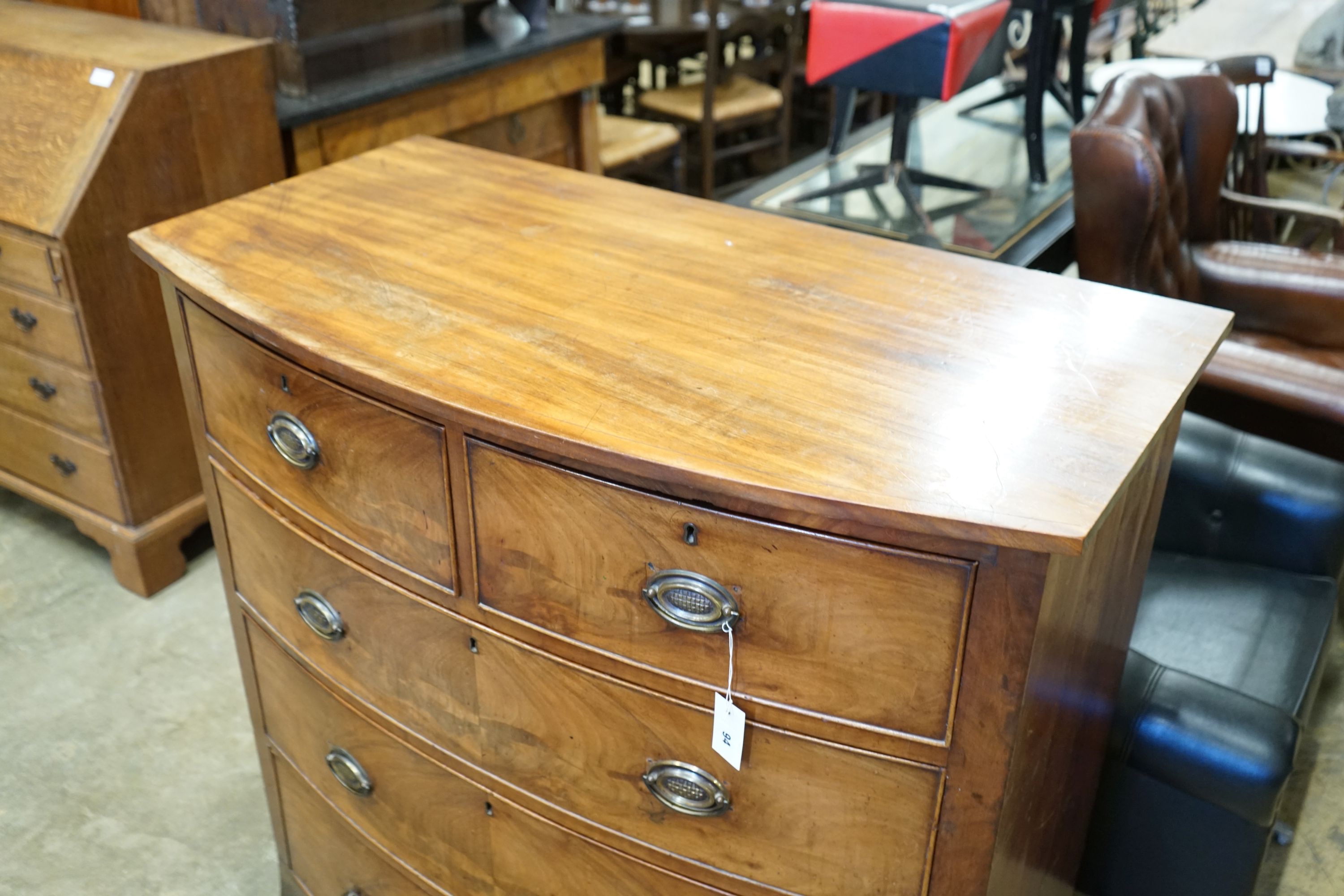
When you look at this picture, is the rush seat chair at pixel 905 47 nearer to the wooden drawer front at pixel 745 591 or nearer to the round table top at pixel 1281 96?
the round table top at pixel 1281 96

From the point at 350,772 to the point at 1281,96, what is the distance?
12.2ft

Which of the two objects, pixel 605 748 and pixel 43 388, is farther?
pixel 43 388

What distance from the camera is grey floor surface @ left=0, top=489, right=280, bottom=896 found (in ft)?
6.50

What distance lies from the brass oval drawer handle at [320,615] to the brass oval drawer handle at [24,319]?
1429 millimetres

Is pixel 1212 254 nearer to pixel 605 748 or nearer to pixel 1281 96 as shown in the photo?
pixel 1281 96

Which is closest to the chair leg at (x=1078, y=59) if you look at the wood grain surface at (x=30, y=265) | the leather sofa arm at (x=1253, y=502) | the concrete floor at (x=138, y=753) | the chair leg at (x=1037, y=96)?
the chair leg at (x=1037, y=96)

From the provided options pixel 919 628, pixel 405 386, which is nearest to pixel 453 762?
pixel 405 386

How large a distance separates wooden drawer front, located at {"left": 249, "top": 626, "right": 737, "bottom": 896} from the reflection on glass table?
6.10ft

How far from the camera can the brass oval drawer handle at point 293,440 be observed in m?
1.22

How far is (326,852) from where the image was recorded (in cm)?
165

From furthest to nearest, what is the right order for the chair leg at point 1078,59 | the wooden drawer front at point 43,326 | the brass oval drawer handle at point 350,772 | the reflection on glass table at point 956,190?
1. the chair leg at point 1078,59
2. the reflection on glass table at point 956,190
3. the wooden drawer front at point 43,326
4. the brass oval drawer handle at point 350,772

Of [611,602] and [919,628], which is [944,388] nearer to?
[919,628]

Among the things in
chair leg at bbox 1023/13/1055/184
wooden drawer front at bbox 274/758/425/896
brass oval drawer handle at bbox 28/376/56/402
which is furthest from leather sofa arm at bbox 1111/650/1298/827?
brass oval drawer handle at bbox 28/376/56/402

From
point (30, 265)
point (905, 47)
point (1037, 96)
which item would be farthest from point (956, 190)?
point (30, 265)
